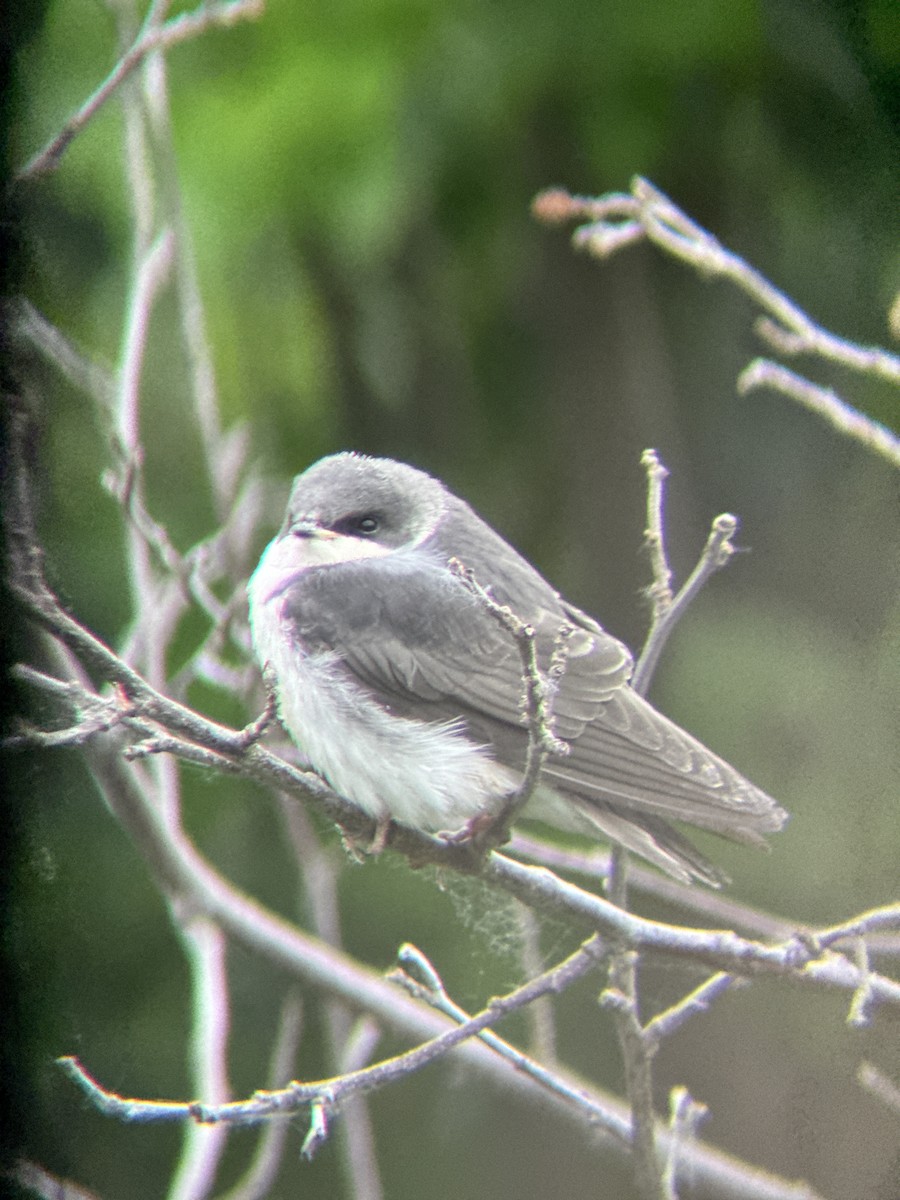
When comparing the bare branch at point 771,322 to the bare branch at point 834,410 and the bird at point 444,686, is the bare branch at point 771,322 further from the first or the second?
the bird at point 444,686

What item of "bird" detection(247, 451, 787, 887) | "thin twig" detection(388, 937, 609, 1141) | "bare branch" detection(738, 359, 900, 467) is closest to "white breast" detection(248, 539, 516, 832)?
"bird" detection(247, 451, 787, 887)

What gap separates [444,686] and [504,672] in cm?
5

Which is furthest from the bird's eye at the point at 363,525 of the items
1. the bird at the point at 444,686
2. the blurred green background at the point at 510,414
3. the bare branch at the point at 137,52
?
the bare branch at the point at 137,52

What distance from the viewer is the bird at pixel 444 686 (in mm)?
1029

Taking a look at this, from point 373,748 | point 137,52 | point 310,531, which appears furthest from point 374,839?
point 137,52

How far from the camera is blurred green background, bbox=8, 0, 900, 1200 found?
41.9 inches

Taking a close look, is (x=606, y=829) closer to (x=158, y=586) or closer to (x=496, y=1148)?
(x=496, y=1148)

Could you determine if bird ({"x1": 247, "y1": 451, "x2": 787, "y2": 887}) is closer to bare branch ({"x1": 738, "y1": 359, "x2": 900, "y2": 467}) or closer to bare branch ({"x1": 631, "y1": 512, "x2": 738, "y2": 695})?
bare branch ({"x1": 631, "y1": 512, "x2": 738, "y2": 695})

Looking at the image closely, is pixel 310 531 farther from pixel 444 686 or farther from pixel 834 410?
pixel 834 410

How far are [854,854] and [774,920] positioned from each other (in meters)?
0.09

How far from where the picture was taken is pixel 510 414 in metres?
1.42

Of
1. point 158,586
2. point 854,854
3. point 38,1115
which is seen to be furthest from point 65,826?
point 854,854

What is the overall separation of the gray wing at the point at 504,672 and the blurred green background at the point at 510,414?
0.21 feet

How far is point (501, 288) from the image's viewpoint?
1.46 m
